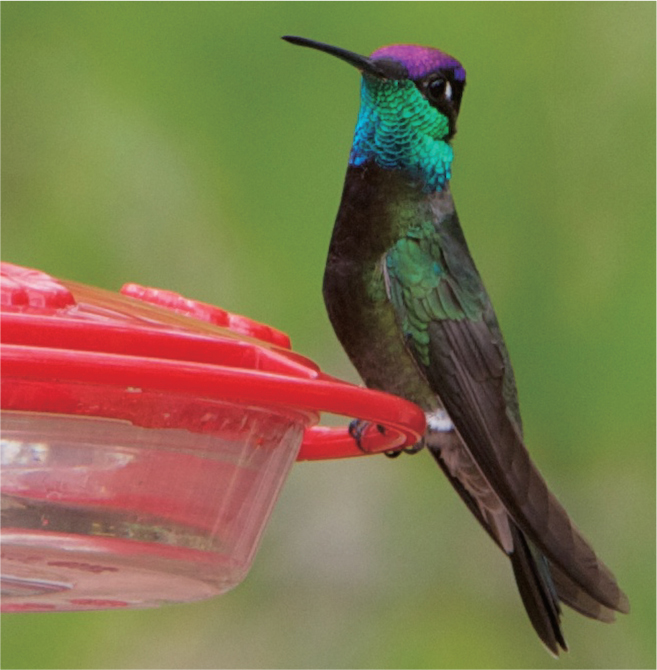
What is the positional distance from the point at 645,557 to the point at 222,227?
4.11 feet

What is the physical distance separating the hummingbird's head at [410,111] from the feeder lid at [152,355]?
2.51 feet

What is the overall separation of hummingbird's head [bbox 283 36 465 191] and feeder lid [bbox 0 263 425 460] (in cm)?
77

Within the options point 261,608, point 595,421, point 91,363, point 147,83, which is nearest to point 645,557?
point 595,421

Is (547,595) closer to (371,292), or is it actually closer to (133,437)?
(371,292)

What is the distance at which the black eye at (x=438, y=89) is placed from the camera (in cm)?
224

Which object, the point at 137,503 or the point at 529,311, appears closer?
the point at 137,503

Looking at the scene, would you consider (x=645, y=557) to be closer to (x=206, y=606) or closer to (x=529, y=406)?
(x=529, y=406)

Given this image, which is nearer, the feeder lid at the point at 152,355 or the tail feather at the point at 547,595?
the feeder lid at the point at 152,355

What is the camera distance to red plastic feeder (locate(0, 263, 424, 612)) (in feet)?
3.95

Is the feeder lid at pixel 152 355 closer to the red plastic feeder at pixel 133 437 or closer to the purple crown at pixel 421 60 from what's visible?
the red plastic feeder at pixel 133 437

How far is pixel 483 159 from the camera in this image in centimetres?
329

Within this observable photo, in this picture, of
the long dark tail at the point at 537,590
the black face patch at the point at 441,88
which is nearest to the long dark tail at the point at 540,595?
the long dark tail at the point at 537,590

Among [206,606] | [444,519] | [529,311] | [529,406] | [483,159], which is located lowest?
[206,606]

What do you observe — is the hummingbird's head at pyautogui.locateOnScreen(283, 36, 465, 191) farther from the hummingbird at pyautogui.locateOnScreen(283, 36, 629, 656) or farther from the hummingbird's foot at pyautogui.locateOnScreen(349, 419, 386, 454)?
the hummingbird's foot at pyautogui.locateOnScreen(349, 419, 386, 454)
